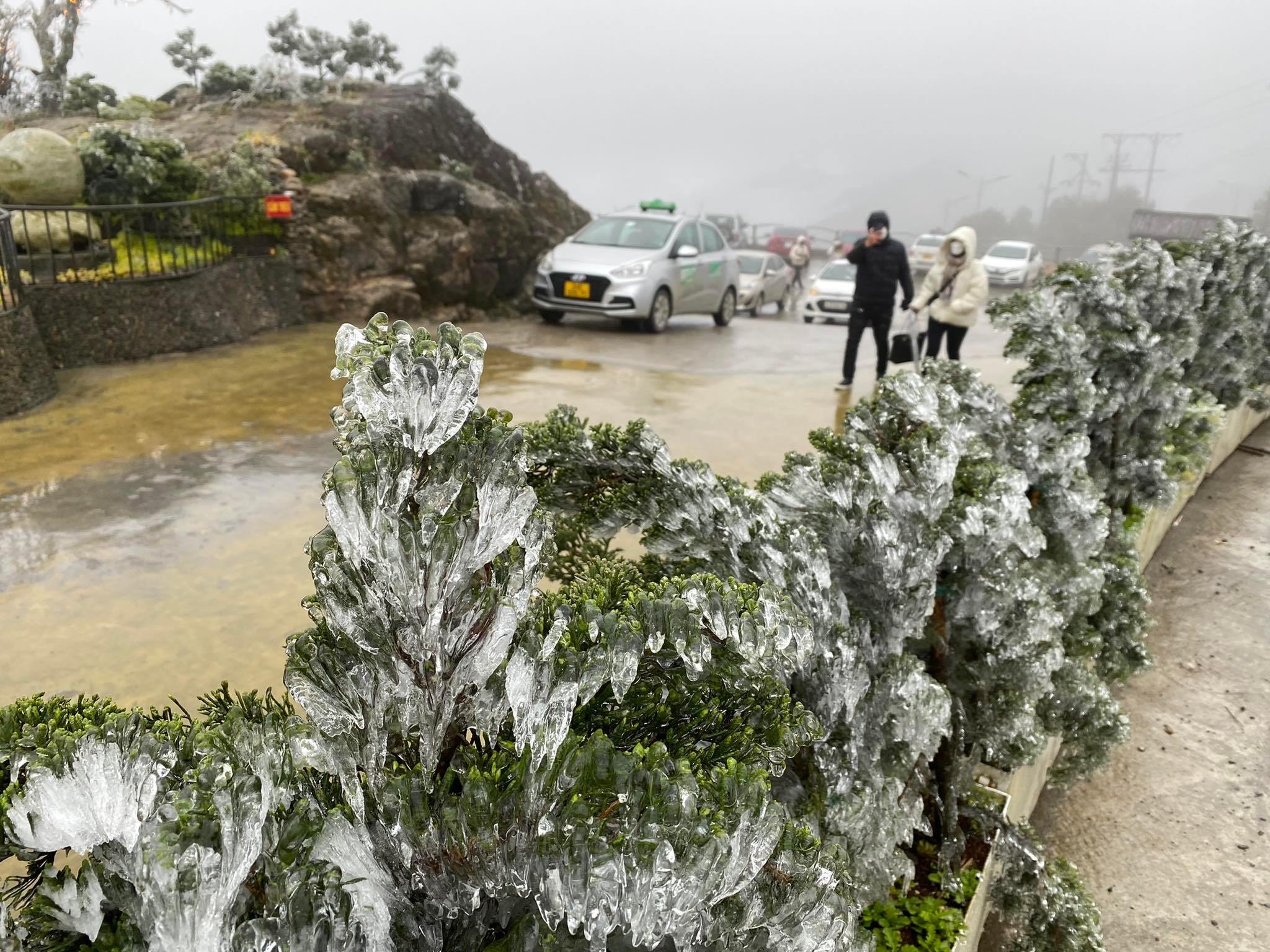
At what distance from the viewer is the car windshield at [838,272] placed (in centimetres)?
1727

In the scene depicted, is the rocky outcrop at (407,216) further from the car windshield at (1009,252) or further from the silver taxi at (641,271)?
the car windshield at (1009,252)

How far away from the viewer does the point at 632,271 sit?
39.3 ft

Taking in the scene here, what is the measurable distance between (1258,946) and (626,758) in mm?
3152

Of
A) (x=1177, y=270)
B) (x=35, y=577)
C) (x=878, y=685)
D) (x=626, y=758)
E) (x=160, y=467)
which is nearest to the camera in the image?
(x=626, y=758)

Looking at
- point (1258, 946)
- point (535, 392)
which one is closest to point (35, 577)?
point (535, 392)

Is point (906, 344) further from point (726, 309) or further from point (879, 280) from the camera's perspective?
point (726, 309)

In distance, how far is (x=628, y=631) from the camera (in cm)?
134

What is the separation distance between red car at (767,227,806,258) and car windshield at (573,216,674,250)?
2400cm

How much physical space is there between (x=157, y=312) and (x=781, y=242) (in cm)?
3104

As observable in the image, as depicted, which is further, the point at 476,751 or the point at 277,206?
the point at 277,206

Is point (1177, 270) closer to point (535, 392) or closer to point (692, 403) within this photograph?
point (692, 403)

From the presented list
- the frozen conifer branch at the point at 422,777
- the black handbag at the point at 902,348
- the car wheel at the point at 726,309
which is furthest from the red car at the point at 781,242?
the frozen conifer branch at the point at 422,777

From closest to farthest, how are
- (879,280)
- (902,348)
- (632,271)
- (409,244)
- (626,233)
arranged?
1. (902,348)
2. (879,280)
3. (632,271)
4. (409,244)
5. (626,233)

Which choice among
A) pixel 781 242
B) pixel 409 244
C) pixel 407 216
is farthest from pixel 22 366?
pixel 781 242
